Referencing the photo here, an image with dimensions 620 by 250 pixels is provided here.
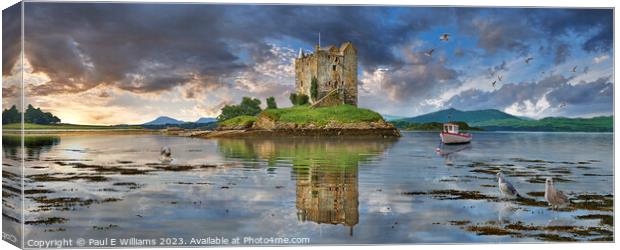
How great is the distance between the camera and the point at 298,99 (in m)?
17.5

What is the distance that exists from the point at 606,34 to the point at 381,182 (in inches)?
224

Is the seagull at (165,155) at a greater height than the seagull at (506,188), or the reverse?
the seagull at (165,155)

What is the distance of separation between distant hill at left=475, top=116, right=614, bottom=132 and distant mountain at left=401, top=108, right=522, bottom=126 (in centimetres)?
12

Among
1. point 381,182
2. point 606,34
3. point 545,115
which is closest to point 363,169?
point 381,182

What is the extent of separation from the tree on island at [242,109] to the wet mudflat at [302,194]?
3.85 feet

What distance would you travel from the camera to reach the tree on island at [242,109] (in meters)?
16.3

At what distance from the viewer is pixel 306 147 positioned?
18562 mm

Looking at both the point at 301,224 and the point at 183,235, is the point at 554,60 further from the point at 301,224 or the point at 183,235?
the point at 183,235

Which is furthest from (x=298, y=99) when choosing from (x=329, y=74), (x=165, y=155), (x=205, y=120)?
(x=165, y=155)

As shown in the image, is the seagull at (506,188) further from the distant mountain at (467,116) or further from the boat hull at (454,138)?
the distant mountain at (467,116)

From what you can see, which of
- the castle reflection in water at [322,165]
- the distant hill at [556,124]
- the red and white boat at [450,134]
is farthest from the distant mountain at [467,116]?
the castle reflection in water at [322,165]

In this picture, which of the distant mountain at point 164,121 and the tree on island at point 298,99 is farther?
the tree on island at point 298,99

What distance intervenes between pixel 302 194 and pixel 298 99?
404 centimetres

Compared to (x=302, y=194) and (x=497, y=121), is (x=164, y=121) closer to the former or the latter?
(x=302, y=194)
